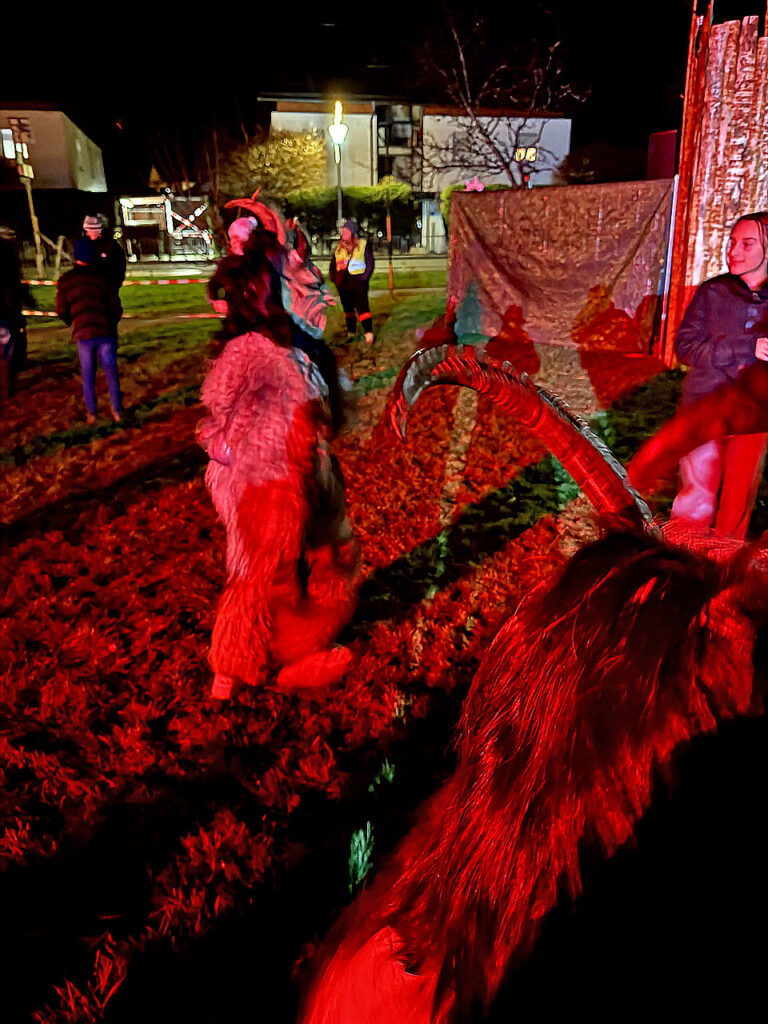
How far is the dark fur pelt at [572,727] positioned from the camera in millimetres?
762

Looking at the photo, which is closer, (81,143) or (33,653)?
(33,653)

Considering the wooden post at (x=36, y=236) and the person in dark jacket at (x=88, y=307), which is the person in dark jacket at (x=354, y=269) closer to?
the person in dark jacket at (x=88, y=307)

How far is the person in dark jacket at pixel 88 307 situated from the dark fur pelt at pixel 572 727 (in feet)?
21.7

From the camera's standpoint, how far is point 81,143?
130ft

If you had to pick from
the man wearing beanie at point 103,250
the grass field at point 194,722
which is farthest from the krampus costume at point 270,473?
the man wearing beanie at point 103,250

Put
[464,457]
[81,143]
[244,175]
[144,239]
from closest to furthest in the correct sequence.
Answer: [464,457], [144,239], [244,175], [81,143]

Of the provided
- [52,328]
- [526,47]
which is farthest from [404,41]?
[52,328]

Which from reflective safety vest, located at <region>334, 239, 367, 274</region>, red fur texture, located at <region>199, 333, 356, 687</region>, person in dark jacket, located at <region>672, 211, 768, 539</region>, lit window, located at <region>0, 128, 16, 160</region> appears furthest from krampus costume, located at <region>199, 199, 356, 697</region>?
lit window, located at <region>0, 128, 16, 160</region>

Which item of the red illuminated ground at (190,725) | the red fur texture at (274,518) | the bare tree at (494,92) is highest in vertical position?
the bare tree at (494,92)

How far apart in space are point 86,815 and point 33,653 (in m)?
1.28

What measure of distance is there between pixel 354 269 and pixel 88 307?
4.44 metres

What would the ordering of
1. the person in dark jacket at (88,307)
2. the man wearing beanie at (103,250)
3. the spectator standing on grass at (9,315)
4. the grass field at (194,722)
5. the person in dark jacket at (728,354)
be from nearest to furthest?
the grass field at (194,722) < the person in dark jacket at (728,354) < the person in dark jacket at (88,307) < the man wearing beanie at (103,250) < the spectator standing on grass at (9,315)

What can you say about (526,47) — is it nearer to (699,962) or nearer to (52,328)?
(52,328)

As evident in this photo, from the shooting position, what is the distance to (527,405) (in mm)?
1266
